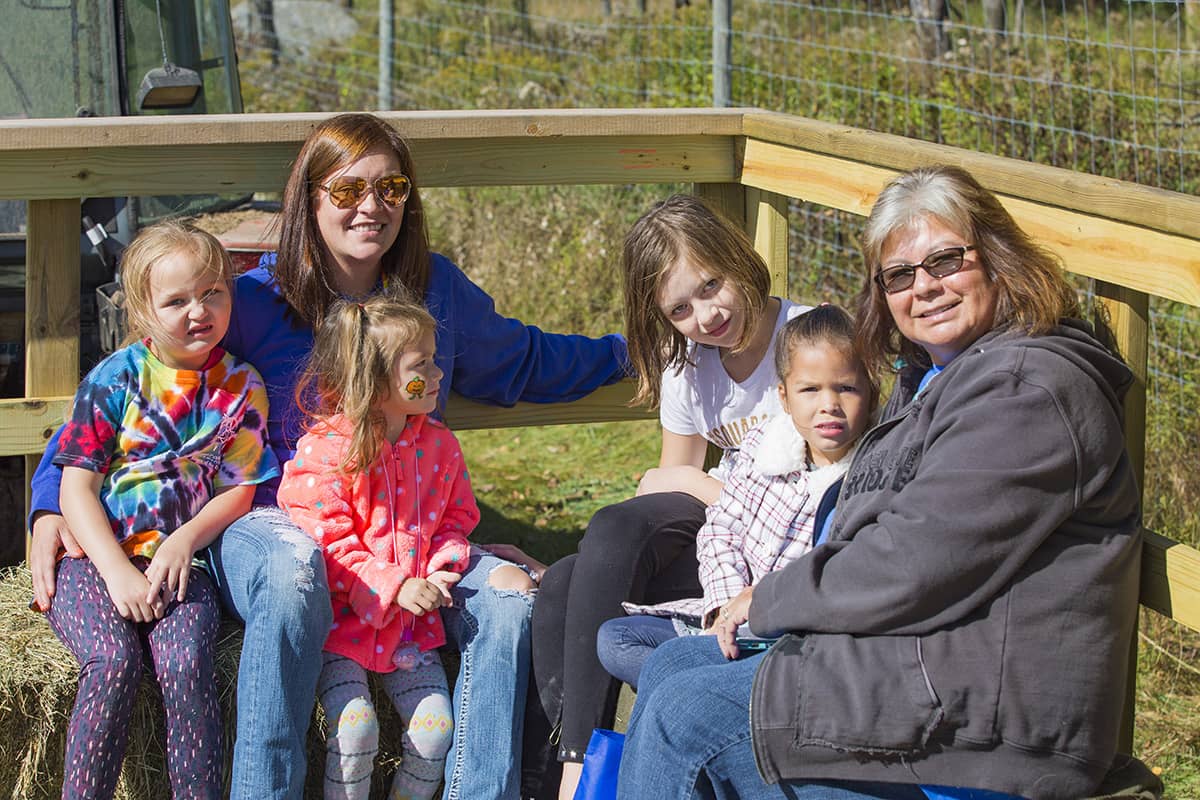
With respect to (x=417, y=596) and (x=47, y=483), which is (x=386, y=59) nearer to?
(x=47, y=483)

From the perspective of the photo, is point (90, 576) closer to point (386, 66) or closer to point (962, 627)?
point (962, 627)

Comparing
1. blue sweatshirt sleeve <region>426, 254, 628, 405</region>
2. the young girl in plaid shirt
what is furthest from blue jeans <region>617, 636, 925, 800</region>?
blue sweatshirt sleeve <region>426, 254, 628, 405</region>

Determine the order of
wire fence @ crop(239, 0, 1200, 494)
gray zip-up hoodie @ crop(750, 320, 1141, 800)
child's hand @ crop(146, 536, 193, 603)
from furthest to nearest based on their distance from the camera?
wire fence @ crop(239, 0, 1200, 494)
child's hand @ crop(146, 536, 193, 603)
gray zip-up hoodie @ crop(750, 320, 1141, 800)

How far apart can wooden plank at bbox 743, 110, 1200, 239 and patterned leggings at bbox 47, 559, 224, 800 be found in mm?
1696

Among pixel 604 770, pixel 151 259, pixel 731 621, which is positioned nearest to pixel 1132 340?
pixel 731 621

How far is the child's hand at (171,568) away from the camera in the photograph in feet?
9.16

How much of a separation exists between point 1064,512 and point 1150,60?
23.0ft

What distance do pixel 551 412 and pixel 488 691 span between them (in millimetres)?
922

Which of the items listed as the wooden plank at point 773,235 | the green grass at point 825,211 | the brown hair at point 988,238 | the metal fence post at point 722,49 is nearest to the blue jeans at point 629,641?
the brown hair at point 988,238

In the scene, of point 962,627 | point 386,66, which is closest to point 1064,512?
point 962,627

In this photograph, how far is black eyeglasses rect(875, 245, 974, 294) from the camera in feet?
7.64

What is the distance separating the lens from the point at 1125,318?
246 centimetres

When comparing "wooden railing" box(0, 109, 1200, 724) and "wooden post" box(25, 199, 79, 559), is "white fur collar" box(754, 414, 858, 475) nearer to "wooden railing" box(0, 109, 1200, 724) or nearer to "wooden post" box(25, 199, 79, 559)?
"wooden railing" box(0, 109, 1200, 724)

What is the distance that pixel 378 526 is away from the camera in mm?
2926
